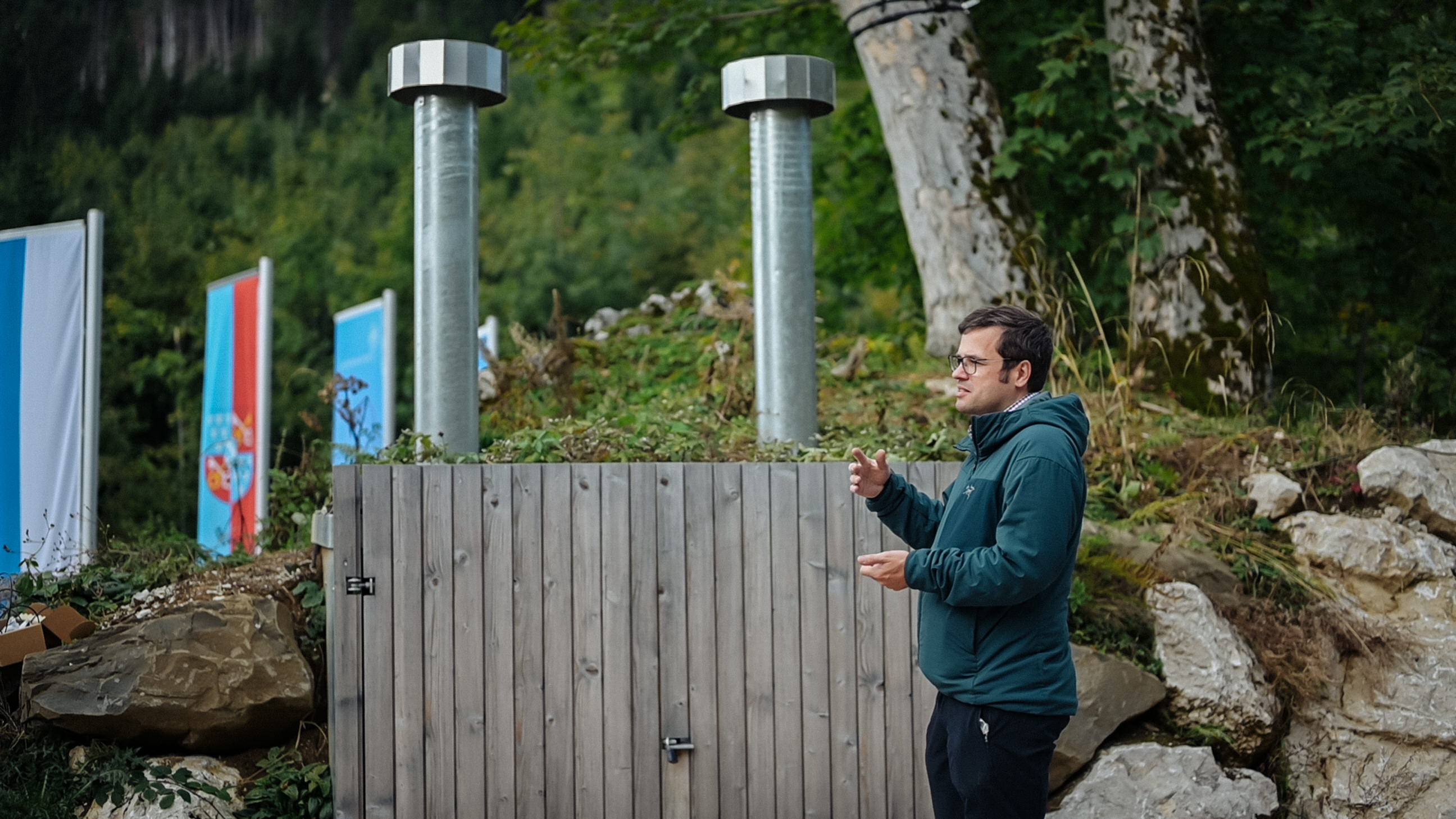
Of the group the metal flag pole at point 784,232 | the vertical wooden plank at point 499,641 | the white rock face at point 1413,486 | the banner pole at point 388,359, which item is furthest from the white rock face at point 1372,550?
the banner pole at point 388,359

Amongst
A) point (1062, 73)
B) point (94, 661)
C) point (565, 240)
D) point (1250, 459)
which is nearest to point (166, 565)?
point (94, 661)

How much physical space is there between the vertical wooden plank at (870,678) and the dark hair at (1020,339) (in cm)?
149

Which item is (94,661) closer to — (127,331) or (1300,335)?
(1300,335)

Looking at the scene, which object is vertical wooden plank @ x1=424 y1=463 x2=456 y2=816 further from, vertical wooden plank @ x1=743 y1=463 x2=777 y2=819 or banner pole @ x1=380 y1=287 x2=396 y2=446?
banner pole @ x1=380 y1=287 x2=396 y2=446

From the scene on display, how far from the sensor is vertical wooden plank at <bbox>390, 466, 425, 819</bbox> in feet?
12.4

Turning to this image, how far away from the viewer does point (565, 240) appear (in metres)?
25.7

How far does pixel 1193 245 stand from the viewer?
23.9ft

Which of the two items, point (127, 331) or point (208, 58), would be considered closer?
point (127, 331)

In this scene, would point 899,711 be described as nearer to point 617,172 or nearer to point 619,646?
point 619,646

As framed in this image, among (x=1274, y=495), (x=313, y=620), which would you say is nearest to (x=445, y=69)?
(x=313, y=620)

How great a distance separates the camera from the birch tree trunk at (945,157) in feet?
23.7

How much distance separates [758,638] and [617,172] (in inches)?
963

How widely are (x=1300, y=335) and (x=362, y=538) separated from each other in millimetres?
8212

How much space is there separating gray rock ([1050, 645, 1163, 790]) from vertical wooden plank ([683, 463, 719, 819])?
126 cm
